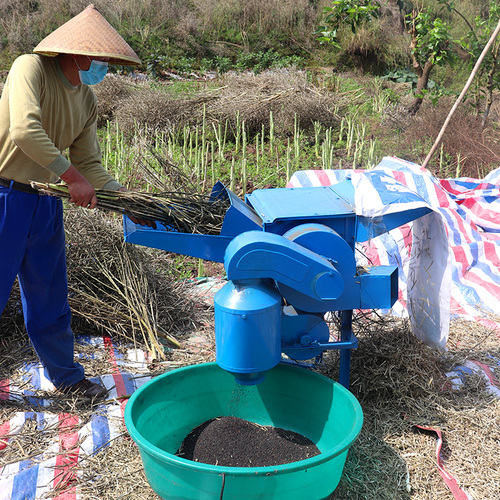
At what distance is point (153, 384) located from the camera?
205 centimetres

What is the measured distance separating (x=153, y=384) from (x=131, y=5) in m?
11.1

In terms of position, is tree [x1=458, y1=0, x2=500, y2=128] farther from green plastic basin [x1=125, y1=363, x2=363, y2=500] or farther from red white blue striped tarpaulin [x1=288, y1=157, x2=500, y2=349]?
green plastic basin [x1=125, y1=363, x2=363, y2=500]

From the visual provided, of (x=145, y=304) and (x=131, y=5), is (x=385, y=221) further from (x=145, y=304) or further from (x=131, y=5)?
(x=131, y=5)

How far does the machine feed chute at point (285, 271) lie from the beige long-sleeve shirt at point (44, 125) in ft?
1.33

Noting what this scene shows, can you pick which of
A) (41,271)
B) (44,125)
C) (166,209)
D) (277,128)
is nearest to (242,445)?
(166,209)

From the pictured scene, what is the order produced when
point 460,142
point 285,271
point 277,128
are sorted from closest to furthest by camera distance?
point 285,271
point 460,142
point 277,128

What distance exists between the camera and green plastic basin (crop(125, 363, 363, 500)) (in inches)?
62.6

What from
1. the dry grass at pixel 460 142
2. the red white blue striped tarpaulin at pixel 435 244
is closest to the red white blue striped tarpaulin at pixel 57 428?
the red white blue striped tarpaulin at pixel 435 244

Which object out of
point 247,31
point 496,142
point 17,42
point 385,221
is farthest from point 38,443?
point 247,31

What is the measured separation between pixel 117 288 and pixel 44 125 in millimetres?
1088

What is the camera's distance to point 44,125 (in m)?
2.22

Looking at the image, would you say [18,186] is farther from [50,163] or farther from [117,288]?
[117,288]

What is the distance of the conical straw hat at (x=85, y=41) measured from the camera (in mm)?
2078

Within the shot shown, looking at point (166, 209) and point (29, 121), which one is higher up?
point (29, 121)
